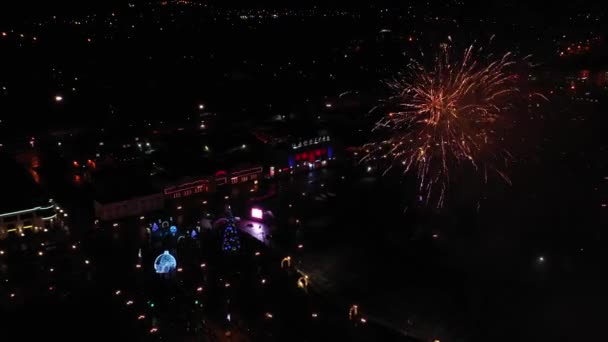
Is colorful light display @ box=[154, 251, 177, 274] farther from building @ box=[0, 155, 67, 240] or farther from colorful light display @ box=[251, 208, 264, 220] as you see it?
building @ box=[0, 155, 67, 240]

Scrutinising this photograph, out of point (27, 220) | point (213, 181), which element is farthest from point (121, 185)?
point (213, 181)

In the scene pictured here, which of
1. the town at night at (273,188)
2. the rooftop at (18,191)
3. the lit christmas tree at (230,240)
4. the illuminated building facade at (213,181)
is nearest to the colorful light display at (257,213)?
the town at night at (273,188)

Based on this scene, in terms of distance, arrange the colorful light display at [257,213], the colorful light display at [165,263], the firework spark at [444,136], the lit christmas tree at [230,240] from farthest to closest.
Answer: the firework spark at [444,136], the colorful light display at [257,213], the lit christmas tree at [230,240], the colorful light display at [165,263]

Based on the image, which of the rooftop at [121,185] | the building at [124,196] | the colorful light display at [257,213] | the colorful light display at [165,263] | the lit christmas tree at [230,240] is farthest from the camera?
the colorful light display at [257,213]

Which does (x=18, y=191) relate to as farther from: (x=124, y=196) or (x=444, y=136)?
(x=444, y=136)

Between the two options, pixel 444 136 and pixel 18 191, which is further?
pixel 444 136

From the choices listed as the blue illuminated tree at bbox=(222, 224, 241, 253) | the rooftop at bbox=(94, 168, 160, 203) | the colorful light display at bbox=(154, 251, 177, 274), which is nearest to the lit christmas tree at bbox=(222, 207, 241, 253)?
the blue illuminated tree at bbox=(222, 224, 241, 253)

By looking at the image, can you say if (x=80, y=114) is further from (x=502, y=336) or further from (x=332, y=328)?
(x=502, y=336)

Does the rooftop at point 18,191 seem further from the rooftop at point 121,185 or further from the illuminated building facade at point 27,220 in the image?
the rooftop at point 121,185
